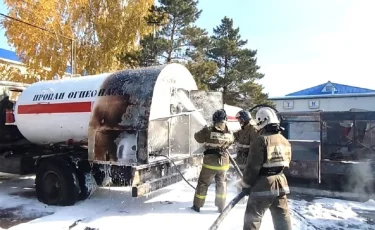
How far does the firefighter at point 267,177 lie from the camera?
4.13 m

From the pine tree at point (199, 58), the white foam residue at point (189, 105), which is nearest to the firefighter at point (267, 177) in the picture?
the white foam residue at point (189, 105)

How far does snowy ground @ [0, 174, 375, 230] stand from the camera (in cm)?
550

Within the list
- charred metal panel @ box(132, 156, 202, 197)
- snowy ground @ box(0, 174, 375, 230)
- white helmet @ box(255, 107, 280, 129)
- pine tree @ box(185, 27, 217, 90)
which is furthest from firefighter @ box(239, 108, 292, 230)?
pine tree @ box(185, 27, 217, 90)

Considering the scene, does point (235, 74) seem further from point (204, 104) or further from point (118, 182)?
point (118, 182)

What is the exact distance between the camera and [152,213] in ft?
19.9

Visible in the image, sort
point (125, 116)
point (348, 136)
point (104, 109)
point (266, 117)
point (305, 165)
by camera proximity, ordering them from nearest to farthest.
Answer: point (266, 117), point (125, 116), point (104, 109), point (305, 165), point (348, 136)

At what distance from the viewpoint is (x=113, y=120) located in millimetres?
6055

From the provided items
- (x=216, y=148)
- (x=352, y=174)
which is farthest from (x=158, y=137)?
(x=352, y=174)

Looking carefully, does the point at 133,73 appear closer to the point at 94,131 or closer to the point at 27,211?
the point at 94,131

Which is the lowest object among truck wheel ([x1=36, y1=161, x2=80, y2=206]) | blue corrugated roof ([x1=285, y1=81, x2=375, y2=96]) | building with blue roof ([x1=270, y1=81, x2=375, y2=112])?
truck wheel ([x1=36, y1=161, x2=80, y2=206])

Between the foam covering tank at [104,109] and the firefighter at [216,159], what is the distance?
1.07m

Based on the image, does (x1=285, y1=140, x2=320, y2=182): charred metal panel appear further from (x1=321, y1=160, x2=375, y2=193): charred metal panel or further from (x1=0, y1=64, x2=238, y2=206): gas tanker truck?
(x1=0, y1=64, x2=238, y2=206): gas tanker truck

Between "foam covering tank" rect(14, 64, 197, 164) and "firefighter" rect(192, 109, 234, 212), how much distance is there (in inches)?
42.1

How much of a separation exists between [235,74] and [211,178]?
15984 millimetres
